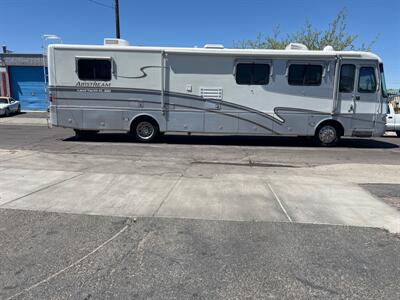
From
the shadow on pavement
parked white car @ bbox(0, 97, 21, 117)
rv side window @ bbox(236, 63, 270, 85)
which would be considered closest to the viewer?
rv side window @ bbox(236, 63, 270, 85)

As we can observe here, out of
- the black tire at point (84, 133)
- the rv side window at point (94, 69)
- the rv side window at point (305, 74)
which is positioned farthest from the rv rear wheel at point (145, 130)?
the rv side window at point (305, 74)

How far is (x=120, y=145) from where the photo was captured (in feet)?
38.7

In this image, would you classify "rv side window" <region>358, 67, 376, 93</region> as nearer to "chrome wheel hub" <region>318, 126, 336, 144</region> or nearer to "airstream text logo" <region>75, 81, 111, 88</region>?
"chrome wheel hub" <region>318, 126, 336, 144</region>

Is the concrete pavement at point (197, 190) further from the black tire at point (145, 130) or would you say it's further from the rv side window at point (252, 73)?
the rv side window at point (252, 73)

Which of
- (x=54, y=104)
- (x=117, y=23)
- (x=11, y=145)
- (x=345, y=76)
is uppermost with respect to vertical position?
(x=117, y=23)

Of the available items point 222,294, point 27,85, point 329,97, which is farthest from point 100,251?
point 27,85

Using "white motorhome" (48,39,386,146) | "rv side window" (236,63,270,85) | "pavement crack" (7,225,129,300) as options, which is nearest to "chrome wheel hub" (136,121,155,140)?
"white motorhome" (48,39,386,146)

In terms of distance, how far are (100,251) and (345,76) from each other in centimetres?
Answer: 1060

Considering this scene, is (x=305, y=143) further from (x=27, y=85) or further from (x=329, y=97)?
(x=27, y=85)

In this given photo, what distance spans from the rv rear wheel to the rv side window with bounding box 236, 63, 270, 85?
334cm

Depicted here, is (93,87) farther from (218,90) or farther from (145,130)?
(218,90)

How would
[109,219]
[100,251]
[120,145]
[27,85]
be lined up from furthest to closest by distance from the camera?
[27,85] < [120,145] < [109,219] < [100,251]

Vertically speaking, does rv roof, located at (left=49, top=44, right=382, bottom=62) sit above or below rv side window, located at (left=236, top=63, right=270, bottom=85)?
above

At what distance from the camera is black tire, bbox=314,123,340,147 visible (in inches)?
480
